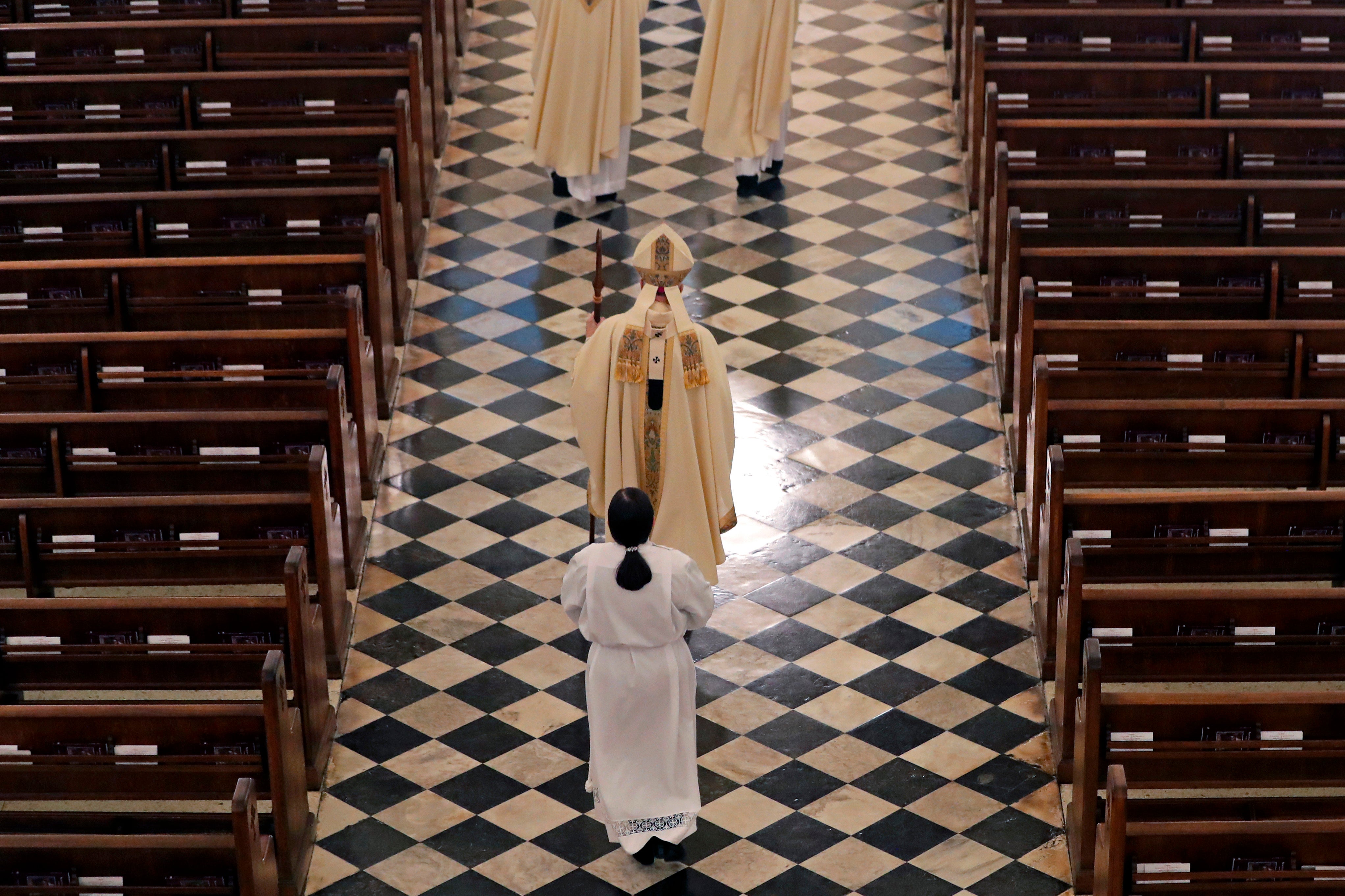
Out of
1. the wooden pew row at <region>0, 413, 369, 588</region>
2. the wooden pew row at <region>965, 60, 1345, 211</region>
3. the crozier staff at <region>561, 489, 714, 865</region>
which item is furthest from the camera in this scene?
the wooden pew row at <region>965, 60, 1345, 211</region>

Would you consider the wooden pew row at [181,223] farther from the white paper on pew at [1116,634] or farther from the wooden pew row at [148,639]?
the white paper on pew at [1116,634]

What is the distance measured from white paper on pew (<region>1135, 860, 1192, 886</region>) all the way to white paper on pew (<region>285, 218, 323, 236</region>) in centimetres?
514

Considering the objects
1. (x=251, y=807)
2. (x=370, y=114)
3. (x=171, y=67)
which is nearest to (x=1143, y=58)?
(x=370, y=114)

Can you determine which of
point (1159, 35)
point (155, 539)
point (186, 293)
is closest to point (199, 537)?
point (155, 539)

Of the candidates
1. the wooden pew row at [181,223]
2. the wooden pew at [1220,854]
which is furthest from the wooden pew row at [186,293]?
the wooden pew at [1220,854]

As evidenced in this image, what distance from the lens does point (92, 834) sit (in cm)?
592

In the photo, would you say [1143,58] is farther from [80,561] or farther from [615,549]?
[80,561]

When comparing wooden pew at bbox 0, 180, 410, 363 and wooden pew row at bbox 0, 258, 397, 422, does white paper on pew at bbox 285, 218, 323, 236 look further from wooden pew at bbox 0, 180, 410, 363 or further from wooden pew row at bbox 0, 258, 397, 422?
wooden pew row at bbox 0, 258, 397, 422

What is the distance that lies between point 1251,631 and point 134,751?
374 cm

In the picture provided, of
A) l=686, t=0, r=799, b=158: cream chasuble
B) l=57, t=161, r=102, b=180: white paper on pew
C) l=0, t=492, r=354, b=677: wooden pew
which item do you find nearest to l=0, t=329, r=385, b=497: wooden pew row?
l=0, t=492, r=354, b=677: wooden pew

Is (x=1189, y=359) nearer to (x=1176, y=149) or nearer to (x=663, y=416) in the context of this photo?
(x=1176, y=149)

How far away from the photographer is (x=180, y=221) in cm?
912

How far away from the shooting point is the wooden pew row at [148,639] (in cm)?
653

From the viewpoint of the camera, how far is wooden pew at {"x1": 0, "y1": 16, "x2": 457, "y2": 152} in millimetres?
10648
